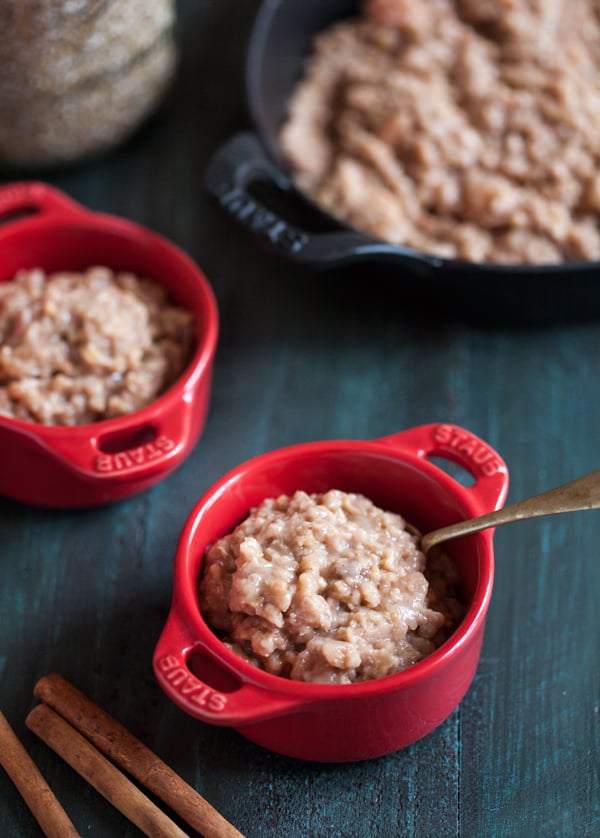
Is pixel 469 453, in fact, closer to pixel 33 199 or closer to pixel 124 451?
pixel 124 451

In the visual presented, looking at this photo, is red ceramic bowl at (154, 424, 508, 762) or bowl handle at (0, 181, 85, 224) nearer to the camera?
red ceramic bowl at (154, 424, 508, 762)

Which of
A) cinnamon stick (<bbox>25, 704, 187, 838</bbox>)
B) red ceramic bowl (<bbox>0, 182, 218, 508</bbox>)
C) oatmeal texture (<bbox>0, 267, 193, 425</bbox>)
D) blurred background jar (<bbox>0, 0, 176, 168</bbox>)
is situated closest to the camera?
cinnamon stick (<bbox>25, 704, 187, 838</bbox>)

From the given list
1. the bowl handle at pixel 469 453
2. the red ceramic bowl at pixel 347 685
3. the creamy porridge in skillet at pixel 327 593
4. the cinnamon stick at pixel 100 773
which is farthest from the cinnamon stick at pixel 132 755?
the bowl handle at pixel 469 453

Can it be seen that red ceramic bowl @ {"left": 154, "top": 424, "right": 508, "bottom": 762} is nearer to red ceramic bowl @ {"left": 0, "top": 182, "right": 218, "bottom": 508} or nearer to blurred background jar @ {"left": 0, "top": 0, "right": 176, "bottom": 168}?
red ceramic bowl @ {"left": 0, "top": 182, "right": 218, "bottom": 508}

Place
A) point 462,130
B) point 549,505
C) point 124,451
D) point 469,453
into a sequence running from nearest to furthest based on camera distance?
point 549,505 → point 469,453 → point 124,451 → point 462,130

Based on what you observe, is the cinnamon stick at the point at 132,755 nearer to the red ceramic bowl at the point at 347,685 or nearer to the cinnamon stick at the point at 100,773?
the cinnamon stick at the point at 100,773

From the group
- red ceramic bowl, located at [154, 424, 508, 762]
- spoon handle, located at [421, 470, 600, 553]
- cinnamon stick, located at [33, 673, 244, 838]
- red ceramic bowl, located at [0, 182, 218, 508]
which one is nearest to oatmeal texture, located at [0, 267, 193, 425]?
red ceramic bowl, located at [0, 182, 218, 508]

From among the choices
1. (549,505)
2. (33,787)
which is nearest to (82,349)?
(33,787)
